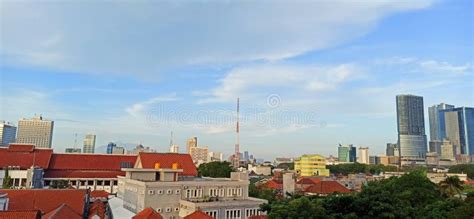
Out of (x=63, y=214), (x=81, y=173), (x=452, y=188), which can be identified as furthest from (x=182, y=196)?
(x=452, y=188)

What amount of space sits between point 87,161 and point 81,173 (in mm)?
2314

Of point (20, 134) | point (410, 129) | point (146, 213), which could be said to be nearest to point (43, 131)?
point (20, 134)

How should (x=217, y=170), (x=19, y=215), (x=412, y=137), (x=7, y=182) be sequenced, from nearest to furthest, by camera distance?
(x=19, y=215)
(x=7, y=182)
(x=217, y=170)
(x=412, y=137)

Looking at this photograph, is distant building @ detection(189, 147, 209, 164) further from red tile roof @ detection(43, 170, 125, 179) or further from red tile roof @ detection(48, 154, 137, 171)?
red tile roof @ detection(43, 170, 125, 179)

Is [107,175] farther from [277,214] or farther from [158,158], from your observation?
[277,214]

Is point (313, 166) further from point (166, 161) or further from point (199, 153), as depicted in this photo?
point (166, 161)

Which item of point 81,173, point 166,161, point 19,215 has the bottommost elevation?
point 19,215

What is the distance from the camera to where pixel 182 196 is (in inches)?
1257

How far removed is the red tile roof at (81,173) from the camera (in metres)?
47.6

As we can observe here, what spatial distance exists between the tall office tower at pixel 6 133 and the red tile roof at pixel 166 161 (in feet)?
234

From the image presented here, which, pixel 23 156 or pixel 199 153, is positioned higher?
pixel 199 153

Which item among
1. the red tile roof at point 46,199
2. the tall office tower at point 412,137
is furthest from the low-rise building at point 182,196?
the tall office tower at point 412,137

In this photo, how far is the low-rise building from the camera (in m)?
29.9

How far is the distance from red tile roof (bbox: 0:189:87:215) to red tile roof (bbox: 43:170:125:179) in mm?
18151
